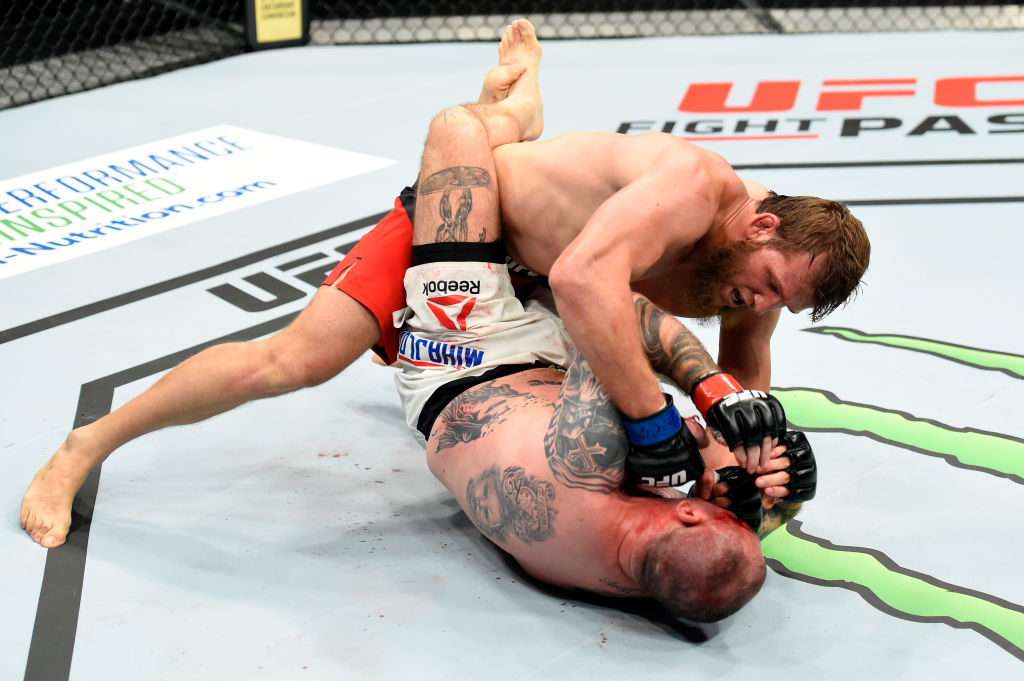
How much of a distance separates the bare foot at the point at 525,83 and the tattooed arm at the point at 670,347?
791mm

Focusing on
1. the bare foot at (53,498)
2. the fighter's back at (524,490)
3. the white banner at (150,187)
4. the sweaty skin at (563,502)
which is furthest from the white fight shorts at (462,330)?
the white banner at (150,187)

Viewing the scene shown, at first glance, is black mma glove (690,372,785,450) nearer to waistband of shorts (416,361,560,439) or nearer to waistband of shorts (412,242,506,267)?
waistband of shorts (416,361,560,439)

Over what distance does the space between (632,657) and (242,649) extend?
644 millimetres

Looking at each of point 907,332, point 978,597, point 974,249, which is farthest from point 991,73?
point 978,597

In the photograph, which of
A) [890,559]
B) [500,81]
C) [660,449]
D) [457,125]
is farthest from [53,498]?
[890,559]

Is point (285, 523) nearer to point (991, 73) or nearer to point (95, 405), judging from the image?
point (95, 405)

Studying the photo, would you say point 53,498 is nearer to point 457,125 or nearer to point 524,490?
point 524,490

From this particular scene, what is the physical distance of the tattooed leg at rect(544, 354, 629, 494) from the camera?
5.84ft

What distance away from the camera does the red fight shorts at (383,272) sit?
2252 mm

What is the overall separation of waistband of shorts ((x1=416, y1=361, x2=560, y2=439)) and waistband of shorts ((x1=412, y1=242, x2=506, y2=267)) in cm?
23

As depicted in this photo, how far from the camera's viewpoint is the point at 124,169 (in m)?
4.12

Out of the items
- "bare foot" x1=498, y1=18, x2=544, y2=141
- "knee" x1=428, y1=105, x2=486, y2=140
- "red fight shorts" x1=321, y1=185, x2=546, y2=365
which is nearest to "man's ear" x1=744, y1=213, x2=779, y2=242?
"red fight shorts" x1=321, y1=185, x2=546, y2=365

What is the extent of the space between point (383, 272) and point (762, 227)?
77cm

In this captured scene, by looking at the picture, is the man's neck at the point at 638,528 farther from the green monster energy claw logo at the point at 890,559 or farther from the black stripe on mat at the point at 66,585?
the black stripe on mat at the point at 66,585
